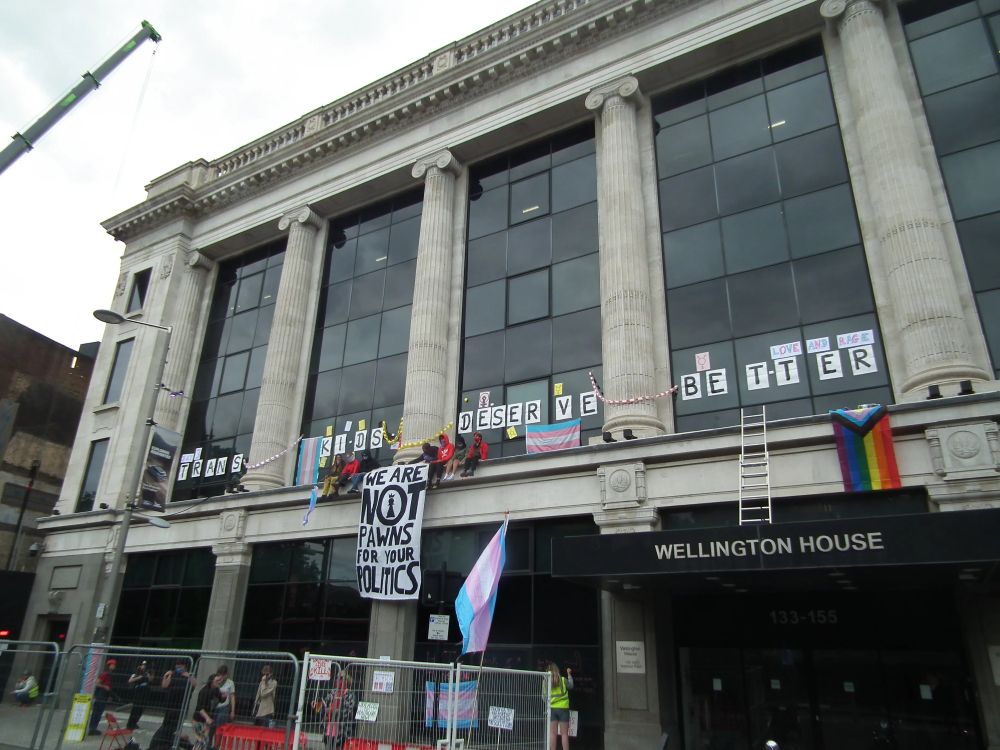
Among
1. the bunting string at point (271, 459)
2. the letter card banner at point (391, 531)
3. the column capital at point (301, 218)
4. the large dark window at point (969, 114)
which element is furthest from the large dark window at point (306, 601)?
the large dark window at point (969, 114)

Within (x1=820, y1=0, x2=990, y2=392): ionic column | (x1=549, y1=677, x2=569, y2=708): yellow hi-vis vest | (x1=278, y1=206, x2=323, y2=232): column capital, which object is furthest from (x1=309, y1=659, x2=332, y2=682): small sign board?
(x1=278, y1=206, x2=323, y2=232): column capital

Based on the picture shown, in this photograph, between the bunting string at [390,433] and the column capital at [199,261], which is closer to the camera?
the bunting string at [390,433]

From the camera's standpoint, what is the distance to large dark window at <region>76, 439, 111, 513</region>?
93.7ft

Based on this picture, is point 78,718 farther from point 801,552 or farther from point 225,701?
point 801,552

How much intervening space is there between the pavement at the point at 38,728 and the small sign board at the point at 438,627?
858cm

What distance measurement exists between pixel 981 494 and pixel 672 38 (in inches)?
598

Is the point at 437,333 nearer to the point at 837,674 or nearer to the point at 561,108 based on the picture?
the point at 561,108

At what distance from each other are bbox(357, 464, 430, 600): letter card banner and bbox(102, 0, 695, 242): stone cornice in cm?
1367

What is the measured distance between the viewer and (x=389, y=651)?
18656 millimetres

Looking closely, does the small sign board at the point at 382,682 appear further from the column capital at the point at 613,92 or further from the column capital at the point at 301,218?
the column capital at the point at 301,218

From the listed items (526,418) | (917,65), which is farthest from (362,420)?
(917,65)

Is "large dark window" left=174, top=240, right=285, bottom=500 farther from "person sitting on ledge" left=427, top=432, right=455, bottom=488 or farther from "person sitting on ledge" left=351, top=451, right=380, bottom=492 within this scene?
"person sitting on ledge" left=427, top=432, right=455, bottom=488

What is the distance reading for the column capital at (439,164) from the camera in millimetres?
24422

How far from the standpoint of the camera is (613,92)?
2155cm
